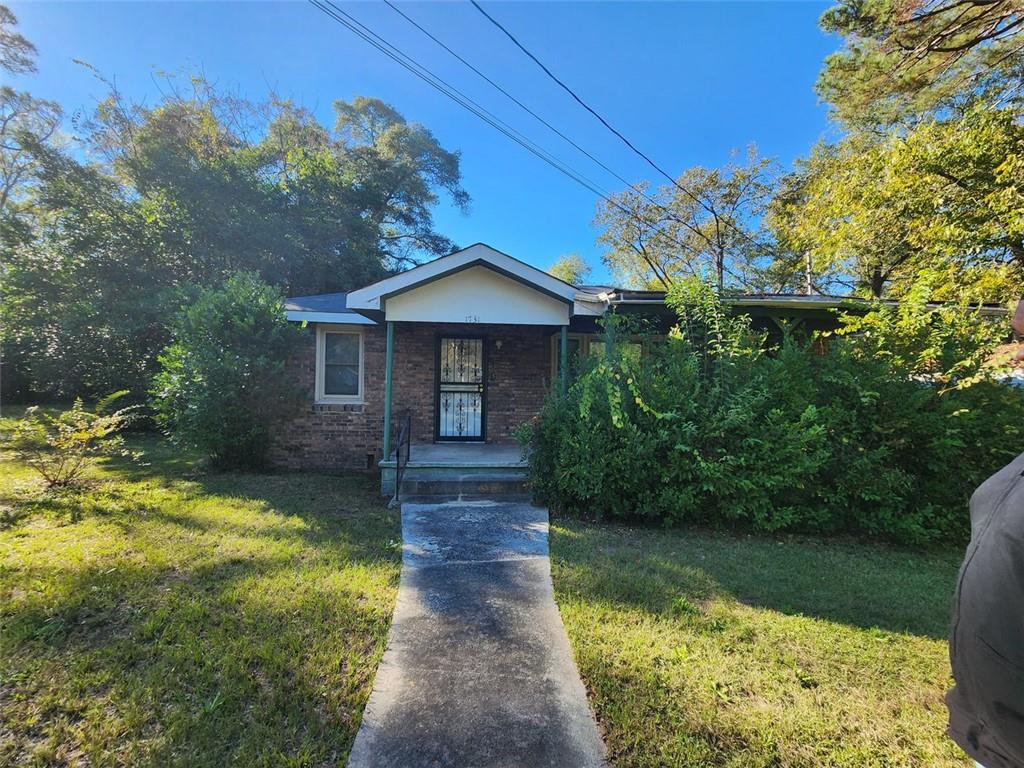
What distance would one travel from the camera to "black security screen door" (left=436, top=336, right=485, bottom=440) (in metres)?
8.66

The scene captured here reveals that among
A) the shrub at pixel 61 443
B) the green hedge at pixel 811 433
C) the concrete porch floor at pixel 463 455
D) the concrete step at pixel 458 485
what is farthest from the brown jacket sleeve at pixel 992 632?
the shrub at pixel 61 443

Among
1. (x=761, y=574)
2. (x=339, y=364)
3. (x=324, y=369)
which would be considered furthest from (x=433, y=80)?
(x=761, y=574)

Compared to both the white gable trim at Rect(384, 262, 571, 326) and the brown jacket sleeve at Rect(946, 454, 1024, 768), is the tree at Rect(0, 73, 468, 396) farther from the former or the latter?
the brown jacket sleeve at Rect(946, 454, 1024, 768)

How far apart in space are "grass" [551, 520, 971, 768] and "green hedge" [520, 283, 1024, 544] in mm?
629

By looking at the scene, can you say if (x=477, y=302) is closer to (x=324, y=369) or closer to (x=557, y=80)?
(x=324, y=369)

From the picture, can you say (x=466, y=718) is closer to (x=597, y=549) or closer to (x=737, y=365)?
(x=597, y=549)

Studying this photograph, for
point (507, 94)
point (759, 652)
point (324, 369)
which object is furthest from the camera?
point (507, 94)

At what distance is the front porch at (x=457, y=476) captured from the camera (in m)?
6.29

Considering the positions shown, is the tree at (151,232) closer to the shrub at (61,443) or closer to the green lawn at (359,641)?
the shrub at (61,443)

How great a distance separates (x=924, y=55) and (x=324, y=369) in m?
12.2

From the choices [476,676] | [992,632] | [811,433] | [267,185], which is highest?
[267,185]

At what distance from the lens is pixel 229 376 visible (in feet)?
22.7

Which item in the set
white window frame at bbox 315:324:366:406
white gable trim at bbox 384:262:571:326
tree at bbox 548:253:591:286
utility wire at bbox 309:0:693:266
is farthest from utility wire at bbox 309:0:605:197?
tree at bbox 548:253:591:286

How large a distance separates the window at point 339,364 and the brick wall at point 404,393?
155 mm
